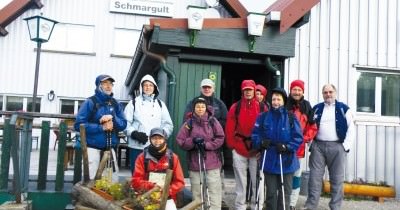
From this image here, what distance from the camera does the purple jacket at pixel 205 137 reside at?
5.43 meters

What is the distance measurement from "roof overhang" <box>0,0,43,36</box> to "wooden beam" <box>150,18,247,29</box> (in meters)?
12.0

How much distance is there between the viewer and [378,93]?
29.3 feet

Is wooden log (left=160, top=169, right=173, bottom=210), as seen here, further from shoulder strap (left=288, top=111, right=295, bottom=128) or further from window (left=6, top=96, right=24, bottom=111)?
window (left=6, top=96, right=24, bottom=111)

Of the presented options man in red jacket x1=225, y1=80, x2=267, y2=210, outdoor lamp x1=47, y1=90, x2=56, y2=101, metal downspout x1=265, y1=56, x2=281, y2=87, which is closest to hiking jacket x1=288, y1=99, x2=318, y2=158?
man in red jacket x1=225, y1=80, x2=267, y2=210

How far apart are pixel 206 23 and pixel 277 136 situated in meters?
2.87

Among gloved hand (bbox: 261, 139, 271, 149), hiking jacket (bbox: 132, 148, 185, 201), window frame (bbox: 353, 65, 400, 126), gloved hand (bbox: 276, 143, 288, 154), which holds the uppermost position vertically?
window frame (bbox: 353, 65, 400, 126)

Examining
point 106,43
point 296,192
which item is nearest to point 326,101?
point 296,192

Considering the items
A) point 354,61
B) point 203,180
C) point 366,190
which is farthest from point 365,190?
point 203,180

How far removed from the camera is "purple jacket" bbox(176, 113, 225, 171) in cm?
543

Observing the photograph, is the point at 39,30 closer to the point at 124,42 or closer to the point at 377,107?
the point at 377,107

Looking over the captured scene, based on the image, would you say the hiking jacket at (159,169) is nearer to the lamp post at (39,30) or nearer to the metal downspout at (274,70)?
the metal downspout at (274,70)

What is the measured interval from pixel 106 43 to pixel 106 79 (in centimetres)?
1350

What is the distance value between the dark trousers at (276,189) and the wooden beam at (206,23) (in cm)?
304

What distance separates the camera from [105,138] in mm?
5434
